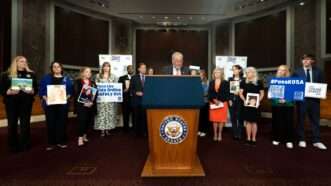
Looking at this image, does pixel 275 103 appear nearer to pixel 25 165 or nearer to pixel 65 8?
pixel 25 165

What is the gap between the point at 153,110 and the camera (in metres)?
2.56

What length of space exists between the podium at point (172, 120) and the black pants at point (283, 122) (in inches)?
87.5

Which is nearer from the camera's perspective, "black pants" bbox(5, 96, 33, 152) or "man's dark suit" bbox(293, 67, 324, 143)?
"black pants" bbox(5, 96, 33, 152)

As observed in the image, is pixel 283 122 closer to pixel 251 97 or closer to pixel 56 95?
pixel 251 97

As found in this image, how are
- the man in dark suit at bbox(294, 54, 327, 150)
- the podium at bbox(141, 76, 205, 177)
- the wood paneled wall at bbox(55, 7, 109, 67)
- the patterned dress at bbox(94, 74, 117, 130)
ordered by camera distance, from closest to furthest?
the podium at bbox(141, 76, 205, 177) < the man in dark suit at bbox(294, 54, 327, 150) < the patterned dress at bbox(94, 74, 117, 130) < the wood paneled wall at bbox(55, 7, 109, 67)

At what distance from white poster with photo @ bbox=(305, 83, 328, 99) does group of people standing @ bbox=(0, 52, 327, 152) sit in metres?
0.15

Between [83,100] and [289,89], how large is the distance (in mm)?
3179

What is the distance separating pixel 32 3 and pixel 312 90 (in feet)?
25.1

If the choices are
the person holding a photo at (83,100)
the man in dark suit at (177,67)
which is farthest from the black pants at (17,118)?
the man in dark suit at (177,67)

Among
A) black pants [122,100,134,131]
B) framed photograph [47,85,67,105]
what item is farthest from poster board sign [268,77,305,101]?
framed photograph [47,85,67,105]

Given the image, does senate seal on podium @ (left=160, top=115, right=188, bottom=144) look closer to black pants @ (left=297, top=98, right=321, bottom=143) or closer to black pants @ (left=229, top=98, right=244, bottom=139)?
black pants @ (left=229, top=98, right=244, bottom=139)

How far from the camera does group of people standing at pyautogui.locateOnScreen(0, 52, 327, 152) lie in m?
3.81

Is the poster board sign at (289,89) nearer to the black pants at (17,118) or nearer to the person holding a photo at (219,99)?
the person holding a photo at (219,99)

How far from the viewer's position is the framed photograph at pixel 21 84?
3670 mm
